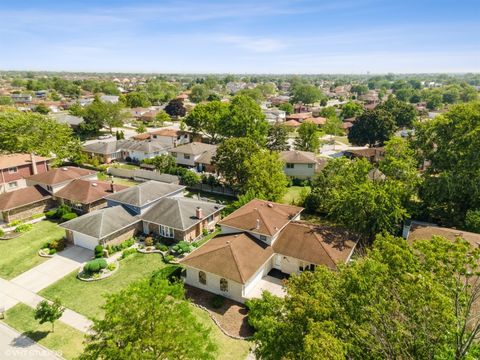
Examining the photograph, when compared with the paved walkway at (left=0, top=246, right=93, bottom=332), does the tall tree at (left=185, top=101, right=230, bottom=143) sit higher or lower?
higher

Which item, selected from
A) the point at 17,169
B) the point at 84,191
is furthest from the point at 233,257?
the point at 17,169

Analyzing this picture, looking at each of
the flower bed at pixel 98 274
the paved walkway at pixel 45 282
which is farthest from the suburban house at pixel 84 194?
the flower bed at pixel 98 274

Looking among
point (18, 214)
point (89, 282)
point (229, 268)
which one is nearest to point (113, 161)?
point (18, 214)

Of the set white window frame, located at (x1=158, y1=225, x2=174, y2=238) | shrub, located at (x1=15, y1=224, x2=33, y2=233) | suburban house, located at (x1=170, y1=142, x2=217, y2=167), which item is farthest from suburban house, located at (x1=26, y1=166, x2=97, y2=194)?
suburban house, located at (x1=170, y1=142, x2=217, y2=167)

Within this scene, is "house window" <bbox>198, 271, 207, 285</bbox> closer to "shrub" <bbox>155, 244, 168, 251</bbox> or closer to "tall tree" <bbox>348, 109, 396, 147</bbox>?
"shrub" <bbox>155, 244, 168, 251</bbox>

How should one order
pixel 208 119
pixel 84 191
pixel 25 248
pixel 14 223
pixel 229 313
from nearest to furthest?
pixel 229 313 < pixel 25 248 < pixel 14 223 < pixel 84 191 < pixel 208 119

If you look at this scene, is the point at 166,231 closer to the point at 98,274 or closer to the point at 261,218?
the point at 98,274
